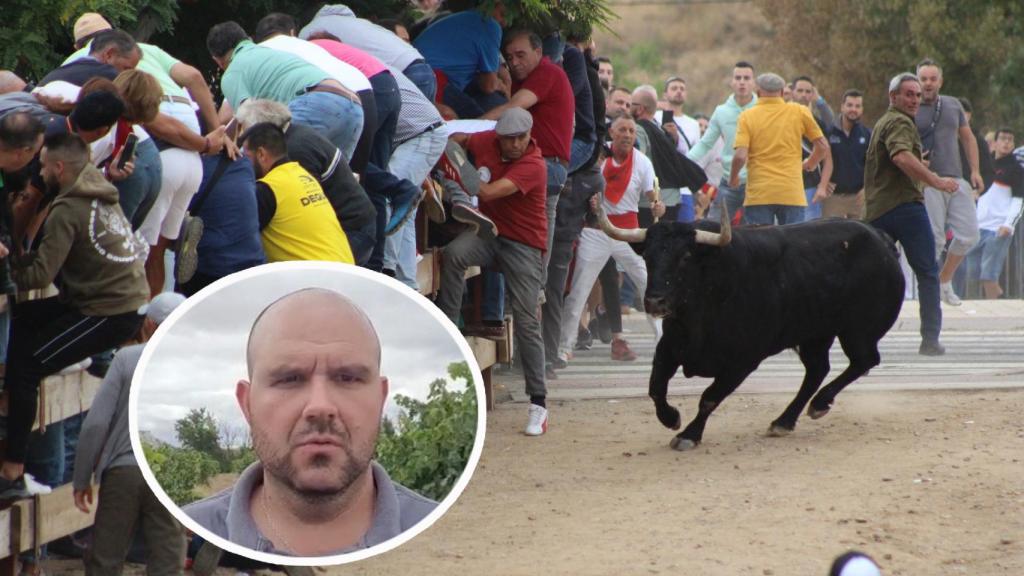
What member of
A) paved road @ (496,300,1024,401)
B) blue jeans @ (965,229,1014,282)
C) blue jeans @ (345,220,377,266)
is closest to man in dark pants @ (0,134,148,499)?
blue jeans @ (345,220,377,266)

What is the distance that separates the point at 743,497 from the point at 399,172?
2.56m

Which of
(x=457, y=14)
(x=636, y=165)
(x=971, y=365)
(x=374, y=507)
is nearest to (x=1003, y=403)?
(x=971, y=365)

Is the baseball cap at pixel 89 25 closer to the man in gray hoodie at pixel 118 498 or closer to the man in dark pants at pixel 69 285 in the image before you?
the man in dark pants at pixel 69 285

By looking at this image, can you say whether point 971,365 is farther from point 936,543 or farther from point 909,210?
point 936,543

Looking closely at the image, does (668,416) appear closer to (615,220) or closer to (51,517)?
(615,220)

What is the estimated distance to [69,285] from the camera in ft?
21.4

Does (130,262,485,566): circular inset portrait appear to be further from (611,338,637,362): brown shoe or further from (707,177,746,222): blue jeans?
(707,177,746,222): blue jeans

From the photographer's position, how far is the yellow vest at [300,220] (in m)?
5.52

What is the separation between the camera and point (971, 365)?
1429cm

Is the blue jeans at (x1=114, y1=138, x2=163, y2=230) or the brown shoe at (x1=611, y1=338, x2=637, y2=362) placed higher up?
the blue jeans at (x1=114, y1=138, x2=163, y2=230)

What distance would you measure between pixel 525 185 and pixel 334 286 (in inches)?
335

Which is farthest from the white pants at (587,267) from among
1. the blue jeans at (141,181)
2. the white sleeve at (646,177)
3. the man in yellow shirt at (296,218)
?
the man in yellow shirt at (296,218)

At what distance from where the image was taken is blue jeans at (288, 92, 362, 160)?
8.05m

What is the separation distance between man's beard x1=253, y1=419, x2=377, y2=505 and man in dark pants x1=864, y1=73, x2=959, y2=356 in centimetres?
1182
